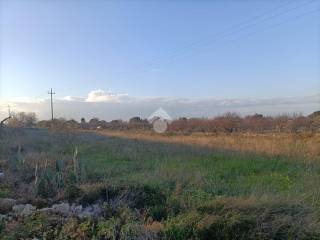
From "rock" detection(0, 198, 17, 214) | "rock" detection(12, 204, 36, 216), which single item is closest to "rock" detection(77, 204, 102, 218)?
"rock" detection(12, 204, 36, 216)

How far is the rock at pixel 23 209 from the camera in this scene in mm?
6540

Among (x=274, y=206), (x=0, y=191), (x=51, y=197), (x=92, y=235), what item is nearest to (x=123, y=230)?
(x=92, y=235)

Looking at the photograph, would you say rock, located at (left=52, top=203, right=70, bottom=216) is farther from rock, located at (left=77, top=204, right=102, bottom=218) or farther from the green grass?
the green grass

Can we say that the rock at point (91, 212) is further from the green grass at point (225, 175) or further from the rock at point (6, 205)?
the green grass at point (225, 175)

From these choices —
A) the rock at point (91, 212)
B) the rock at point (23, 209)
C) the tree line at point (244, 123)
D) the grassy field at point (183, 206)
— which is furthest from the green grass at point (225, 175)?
the tree line at point (244, 123)

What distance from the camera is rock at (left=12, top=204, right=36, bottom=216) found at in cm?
654

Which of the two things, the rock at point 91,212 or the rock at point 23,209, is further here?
the rock at point 23,209

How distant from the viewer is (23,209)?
6898 mm

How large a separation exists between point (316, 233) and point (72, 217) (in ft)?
11.5

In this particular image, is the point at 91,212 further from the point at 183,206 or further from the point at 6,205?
the point at 6,205

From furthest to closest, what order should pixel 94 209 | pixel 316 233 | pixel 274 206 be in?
pixel 94 209
pixel 274 206
pixel 316 233

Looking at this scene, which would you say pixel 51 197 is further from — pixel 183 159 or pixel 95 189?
pixel 183 159

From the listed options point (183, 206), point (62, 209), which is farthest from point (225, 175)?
point (62, 209)

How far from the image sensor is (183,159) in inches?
574
